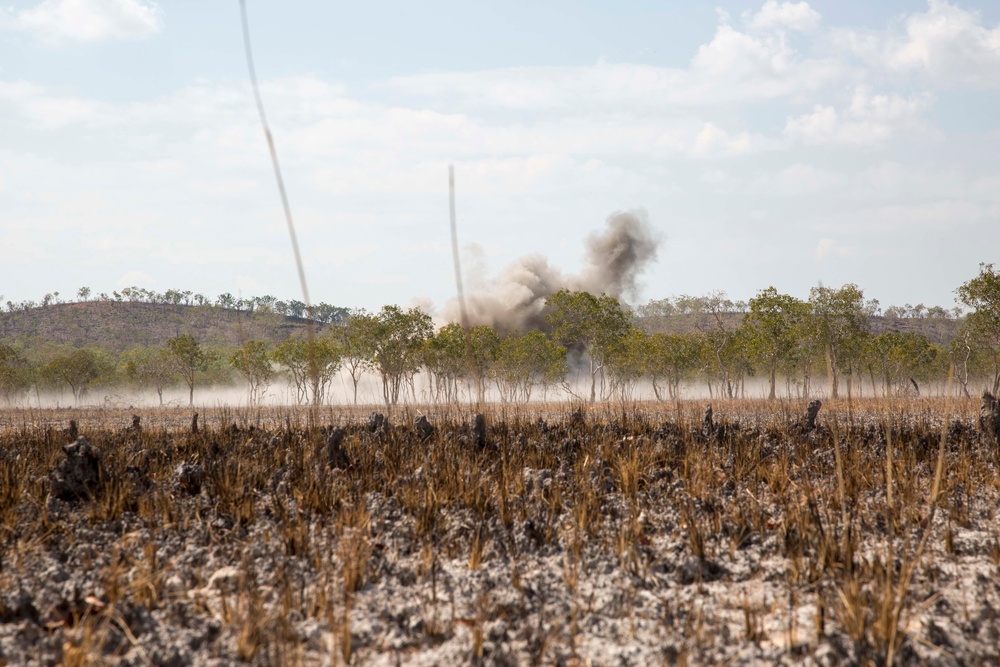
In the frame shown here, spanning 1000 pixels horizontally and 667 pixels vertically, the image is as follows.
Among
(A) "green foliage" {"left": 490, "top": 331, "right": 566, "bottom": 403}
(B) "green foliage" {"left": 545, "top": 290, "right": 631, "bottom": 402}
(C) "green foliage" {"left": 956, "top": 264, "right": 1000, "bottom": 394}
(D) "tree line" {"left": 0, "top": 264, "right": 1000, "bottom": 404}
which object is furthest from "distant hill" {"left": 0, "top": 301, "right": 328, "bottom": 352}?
(C) "green foliage" {"left": 956, "top": 264, "right": 1000, "bottom": 394}

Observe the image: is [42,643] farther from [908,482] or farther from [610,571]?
[908,482]

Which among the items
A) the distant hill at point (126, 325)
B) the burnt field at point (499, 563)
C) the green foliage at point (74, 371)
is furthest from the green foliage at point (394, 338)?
the distant hill at point (126, 325)

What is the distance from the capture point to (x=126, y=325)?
136 metres

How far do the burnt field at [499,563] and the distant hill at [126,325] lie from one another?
124 meters

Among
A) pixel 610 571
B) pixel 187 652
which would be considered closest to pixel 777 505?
pixel 610 571

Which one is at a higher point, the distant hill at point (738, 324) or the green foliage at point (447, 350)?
the distant hill at point (738, 324)

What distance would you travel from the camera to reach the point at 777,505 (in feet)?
21.6

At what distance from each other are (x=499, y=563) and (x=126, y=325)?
149 m

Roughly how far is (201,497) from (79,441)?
5.79 feet

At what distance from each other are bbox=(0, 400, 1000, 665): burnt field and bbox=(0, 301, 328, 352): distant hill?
4897 inches

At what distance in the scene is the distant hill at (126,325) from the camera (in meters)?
129

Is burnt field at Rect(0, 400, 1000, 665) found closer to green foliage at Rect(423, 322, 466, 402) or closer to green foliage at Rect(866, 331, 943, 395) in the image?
green foliage at Rect(423, 322, 466, 402)

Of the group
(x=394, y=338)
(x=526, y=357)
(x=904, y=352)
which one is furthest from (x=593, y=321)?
(x=904, y=352)

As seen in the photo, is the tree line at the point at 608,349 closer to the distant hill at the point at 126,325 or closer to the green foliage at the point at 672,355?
the green foliage at the point at 672,355
